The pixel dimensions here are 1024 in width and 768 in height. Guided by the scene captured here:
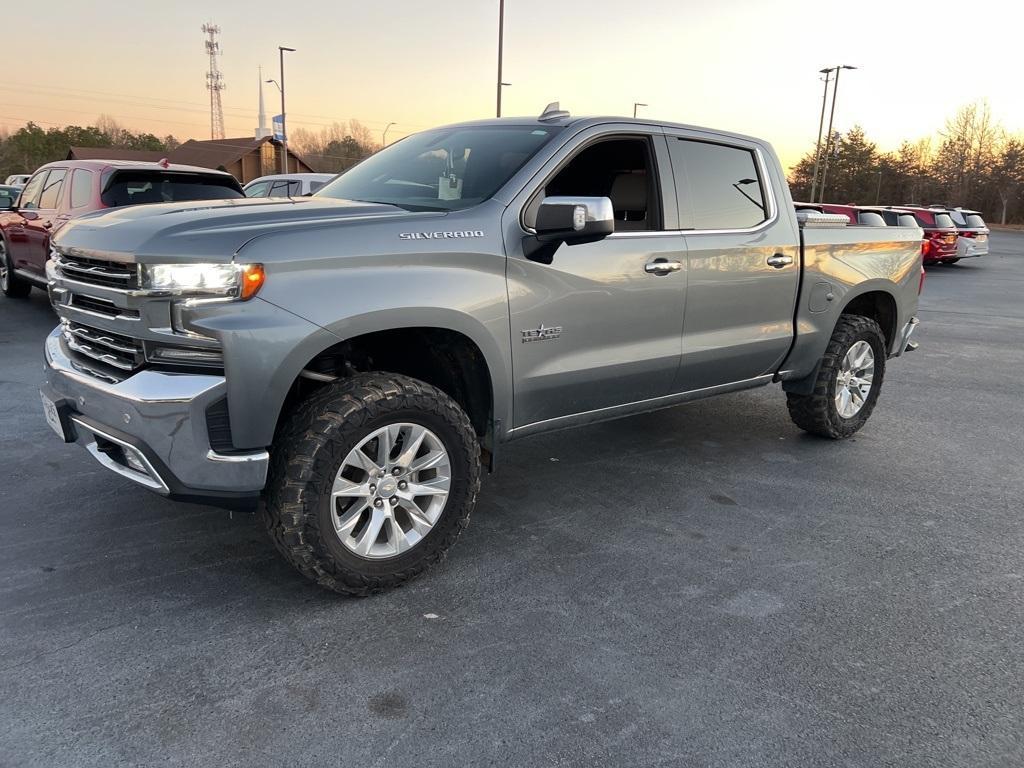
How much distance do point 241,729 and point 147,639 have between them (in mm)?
681

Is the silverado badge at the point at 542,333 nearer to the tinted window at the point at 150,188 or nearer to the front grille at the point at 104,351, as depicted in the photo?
the front grille at the point at 104,351

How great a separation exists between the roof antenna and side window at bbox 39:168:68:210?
6944 mm

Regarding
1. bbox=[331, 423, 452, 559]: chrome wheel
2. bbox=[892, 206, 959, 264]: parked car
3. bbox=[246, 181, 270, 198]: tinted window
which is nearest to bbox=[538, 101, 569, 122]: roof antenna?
bbox=[331, 423, 452, 559]: chrome wheel

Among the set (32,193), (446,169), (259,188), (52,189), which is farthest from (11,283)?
→ (446,169)

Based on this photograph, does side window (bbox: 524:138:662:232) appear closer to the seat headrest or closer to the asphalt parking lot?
the seat headrest

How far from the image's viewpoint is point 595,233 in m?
3.38

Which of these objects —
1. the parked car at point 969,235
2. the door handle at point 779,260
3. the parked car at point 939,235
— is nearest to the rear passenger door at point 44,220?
the door handle at point 779,260

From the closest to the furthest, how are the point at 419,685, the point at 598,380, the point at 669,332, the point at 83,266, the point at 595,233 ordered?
the point at 419,685, the point at 83,266, the point at 595,233, the point at 598,380, the point at 669,332

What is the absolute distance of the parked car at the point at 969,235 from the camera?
21219 millimetres

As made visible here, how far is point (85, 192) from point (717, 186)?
6898mm

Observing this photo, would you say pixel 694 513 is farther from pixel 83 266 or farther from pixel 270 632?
pixel 83 266

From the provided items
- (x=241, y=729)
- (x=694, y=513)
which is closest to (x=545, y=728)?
(x=241, y=729)

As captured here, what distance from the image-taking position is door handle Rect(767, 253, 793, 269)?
457cm

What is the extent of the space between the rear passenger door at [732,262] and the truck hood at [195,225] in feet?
5.44
